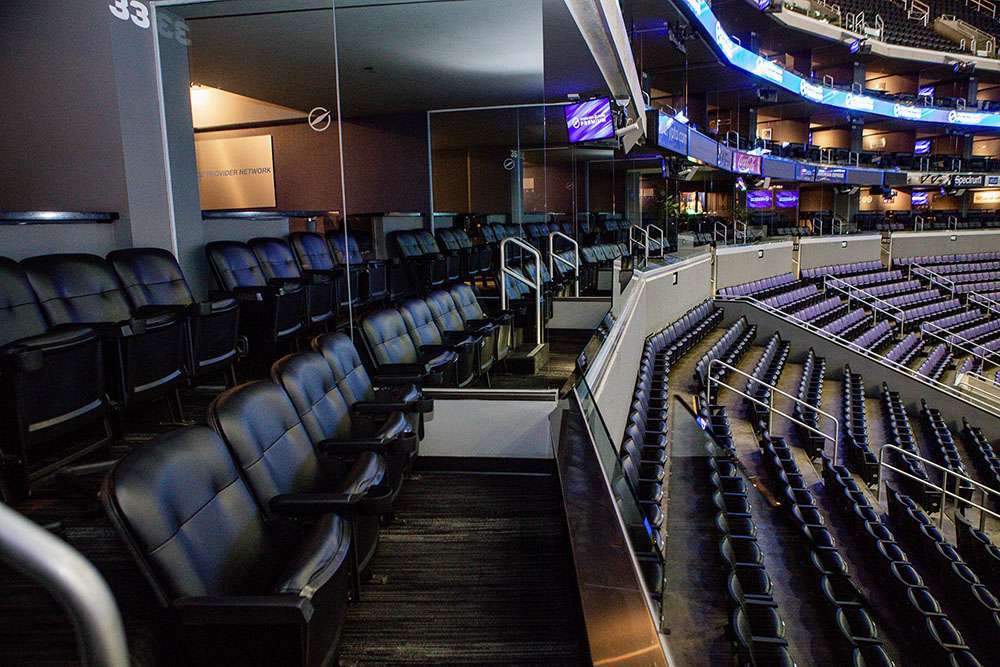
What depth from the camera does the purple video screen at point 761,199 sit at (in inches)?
837

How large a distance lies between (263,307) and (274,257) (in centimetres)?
92

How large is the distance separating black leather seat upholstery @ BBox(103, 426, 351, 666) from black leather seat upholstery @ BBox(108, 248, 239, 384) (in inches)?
58.3

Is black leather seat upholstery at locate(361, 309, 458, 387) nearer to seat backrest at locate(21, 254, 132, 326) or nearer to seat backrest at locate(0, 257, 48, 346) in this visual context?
seat backrest at locate(21, 254, 132, 326)

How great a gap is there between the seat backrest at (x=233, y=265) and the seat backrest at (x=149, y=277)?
1.27 ft

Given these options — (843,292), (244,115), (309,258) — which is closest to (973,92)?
(843,292)

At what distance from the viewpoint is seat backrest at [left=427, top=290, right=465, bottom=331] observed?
12.1ft

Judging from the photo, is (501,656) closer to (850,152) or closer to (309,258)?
(309,258)

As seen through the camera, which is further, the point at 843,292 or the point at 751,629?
the point at 843,292

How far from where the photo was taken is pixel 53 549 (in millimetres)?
511

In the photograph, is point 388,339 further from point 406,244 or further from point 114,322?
point 406,244

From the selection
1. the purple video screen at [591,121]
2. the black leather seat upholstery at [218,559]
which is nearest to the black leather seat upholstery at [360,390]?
the black leather seat upholstery at [218,559]

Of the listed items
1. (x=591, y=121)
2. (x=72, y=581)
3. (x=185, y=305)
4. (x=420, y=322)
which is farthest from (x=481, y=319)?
(x=591, y=121)

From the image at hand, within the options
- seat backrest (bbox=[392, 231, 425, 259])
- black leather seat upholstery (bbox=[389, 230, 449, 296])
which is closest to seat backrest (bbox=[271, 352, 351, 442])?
black leather seat upholstery (bbox=[389, 230, 449, 296])

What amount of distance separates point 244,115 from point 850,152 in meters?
17.4
